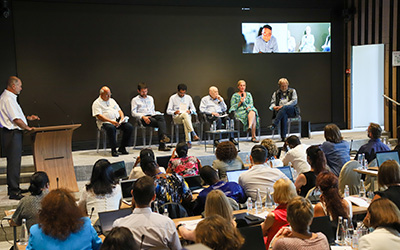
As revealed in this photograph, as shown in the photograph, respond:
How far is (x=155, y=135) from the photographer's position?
10.2 m

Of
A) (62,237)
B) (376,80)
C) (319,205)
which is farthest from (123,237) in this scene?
(376,80)

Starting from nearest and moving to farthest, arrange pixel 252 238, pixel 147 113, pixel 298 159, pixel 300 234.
A: pixel 300 234
pixel 252 238
pixel 298 159
pixel 147 113

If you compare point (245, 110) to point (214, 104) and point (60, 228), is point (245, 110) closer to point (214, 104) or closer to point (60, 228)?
point (214, 104)

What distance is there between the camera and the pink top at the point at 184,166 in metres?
5.38

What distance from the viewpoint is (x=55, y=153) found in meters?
6.64

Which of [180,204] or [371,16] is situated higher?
[371,16]

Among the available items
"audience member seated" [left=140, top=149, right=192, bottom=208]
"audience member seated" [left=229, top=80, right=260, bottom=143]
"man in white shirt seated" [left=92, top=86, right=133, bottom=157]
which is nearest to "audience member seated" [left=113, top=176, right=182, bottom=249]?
"audience member seated" [left=140, top=149, right=192, bottom=208]

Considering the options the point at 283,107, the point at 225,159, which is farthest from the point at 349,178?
the point at 283,107

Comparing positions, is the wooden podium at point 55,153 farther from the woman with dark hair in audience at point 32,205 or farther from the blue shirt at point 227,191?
the blue shirt at point 227,191

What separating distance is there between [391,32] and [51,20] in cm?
741

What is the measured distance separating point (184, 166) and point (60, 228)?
8.57 feet

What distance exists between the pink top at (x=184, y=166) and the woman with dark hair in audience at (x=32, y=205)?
156 cm

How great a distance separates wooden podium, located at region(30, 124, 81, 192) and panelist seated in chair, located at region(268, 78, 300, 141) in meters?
4.55

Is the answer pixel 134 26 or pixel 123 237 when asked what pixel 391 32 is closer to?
pixel 134 26
